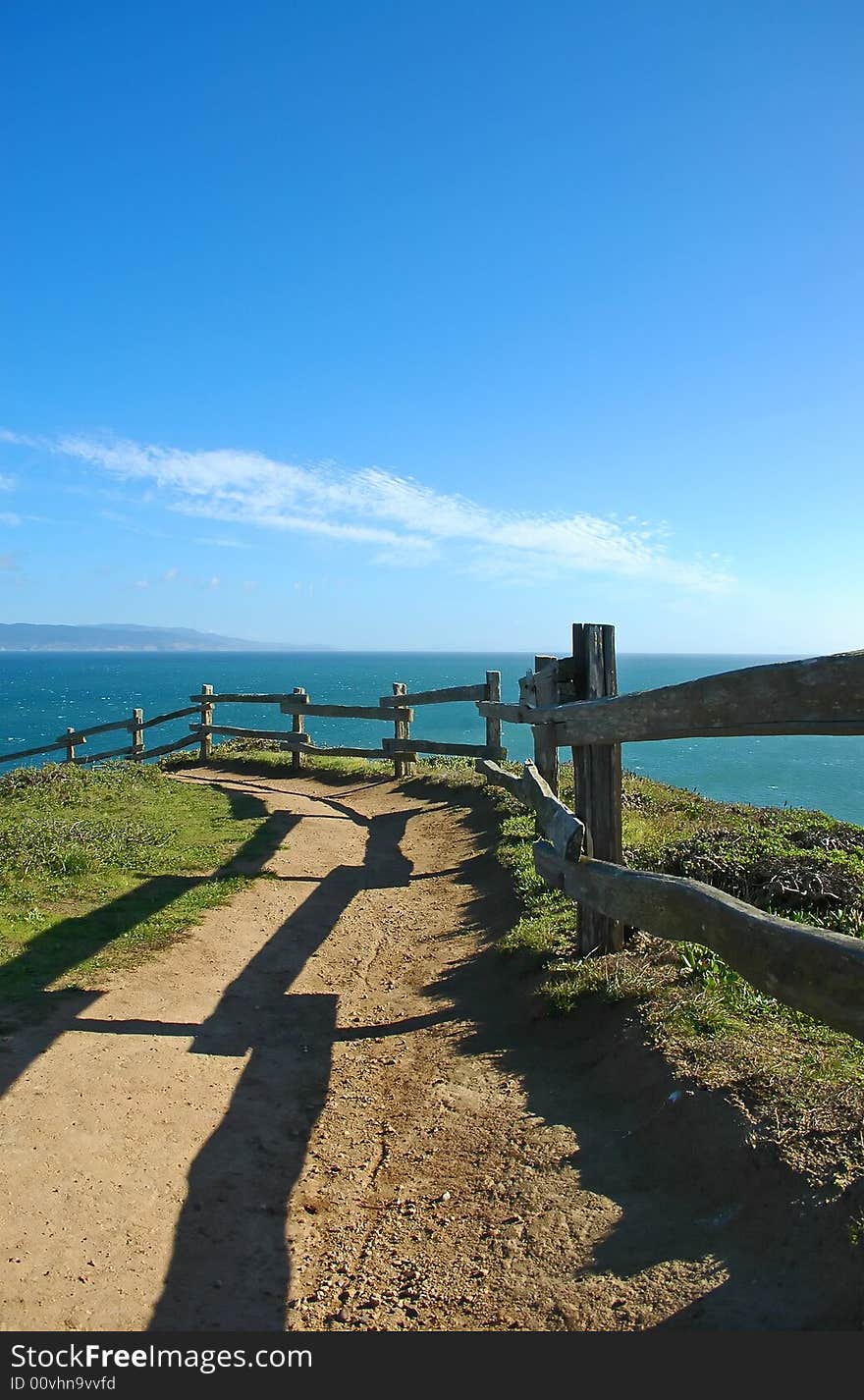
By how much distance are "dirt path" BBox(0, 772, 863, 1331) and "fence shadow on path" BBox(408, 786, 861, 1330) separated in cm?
1

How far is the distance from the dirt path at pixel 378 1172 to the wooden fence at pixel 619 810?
2.36 ft

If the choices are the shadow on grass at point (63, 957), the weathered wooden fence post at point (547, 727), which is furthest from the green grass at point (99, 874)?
the weathered wooden fence post at point (547, 727)

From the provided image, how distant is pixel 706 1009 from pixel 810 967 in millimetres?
1760

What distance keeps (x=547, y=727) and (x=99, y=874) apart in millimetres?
4986

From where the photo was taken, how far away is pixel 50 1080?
4.53 metres

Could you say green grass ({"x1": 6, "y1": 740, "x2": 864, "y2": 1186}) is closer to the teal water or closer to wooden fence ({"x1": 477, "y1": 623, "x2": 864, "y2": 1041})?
wooden fence ({"x1": 477, "y1": 623, "x2": 864, "y2": 1041})

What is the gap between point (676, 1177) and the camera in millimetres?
3404

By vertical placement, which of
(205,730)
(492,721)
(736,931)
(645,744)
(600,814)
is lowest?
(645,744)

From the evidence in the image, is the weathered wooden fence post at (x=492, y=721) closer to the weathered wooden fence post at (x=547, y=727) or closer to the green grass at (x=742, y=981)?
the green grass at (x=742, y=981)

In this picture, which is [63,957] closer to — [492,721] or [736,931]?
[736,931]

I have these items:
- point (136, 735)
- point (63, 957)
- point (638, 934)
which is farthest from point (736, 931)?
point (136, 735)

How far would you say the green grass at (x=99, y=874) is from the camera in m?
6.32

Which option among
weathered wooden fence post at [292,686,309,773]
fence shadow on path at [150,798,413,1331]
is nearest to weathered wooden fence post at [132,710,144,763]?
weathered wooden fence post at [292,686,309,773]

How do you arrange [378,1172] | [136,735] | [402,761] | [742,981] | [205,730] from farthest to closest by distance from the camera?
1. [136,735]
2. [205,730]
3. [402,761]
4. [742,981]
5. [378,1172]
